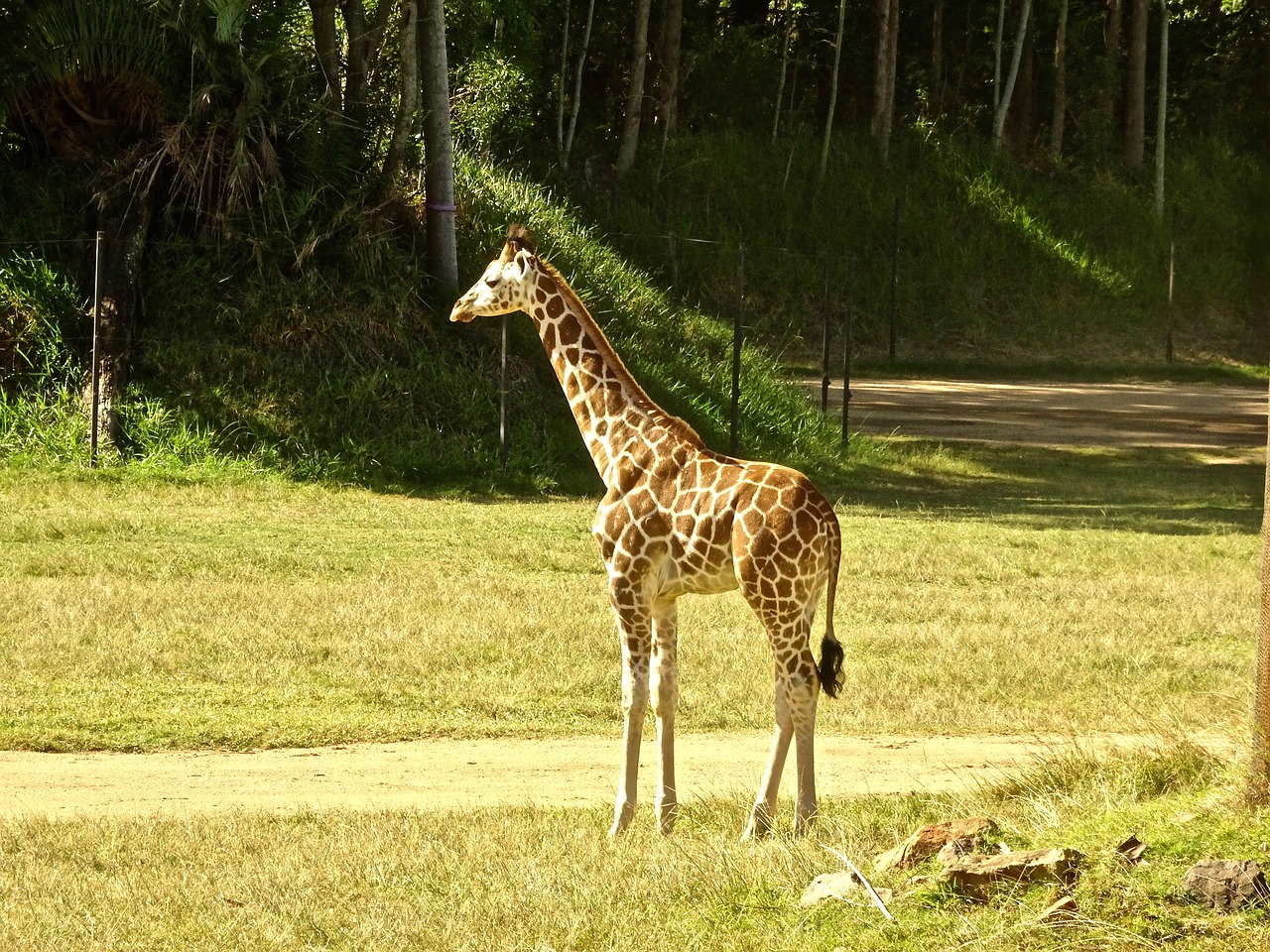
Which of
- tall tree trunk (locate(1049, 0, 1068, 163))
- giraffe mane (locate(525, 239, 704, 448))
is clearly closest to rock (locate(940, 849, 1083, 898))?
giraffe mane (locate(525, 239, 704, 448))

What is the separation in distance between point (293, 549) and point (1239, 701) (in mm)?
8210

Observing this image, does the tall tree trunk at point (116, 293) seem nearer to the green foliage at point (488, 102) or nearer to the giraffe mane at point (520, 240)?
the green foliage at point (488, 102)

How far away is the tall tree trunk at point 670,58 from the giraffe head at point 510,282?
2779 centimetres

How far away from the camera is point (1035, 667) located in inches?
416

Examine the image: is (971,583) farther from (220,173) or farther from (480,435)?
(220,173)

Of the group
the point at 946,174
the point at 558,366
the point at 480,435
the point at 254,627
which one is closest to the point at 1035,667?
the point at 558,366

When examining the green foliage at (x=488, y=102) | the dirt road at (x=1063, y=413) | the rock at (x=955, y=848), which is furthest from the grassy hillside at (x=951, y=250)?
the rock at (x=955, y=848)

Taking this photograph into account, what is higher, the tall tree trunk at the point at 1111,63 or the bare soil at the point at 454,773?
the tall tree trunk at the point at 1111,63

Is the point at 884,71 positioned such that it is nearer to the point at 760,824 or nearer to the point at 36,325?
the point at 36,325

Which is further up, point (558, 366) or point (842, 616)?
point (558, 366)

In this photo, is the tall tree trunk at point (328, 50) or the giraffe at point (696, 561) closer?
the giraffe at point (696, 561)

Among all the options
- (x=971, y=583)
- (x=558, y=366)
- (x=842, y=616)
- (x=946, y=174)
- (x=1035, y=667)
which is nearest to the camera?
(x=558, y=366)

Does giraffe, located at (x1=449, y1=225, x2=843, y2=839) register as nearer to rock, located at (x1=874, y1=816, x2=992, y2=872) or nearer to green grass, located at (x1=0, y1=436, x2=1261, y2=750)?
rock, located at (x1=874, y1=816, x2=992, y2=872)

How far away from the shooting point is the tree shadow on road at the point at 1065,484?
17688 millimetres
